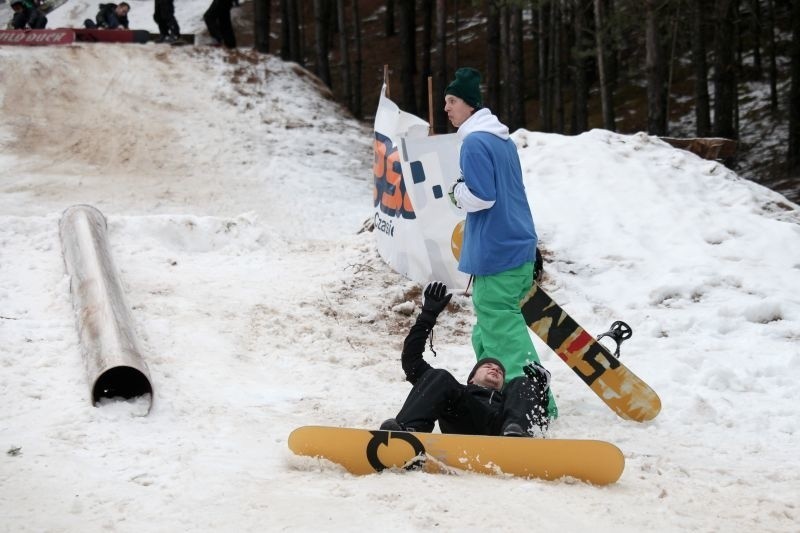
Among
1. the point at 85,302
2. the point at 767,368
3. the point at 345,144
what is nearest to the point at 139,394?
the point at 85,302

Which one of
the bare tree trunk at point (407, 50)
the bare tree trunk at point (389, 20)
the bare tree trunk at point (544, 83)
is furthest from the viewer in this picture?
the bare tree trunk at point (389, 20)

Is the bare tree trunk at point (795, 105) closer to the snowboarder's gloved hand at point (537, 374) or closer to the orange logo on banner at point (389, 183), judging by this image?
the orange logo on banner at point (389, 183)

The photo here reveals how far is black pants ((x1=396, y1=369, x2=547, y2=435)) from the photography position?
4.76 m

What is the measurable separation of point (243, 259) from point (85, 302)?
2.68m

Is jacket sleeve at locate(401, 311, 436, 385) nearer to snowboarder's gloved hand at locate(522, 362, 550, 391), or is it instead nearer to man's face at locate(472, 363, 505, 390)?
man's face at locate(472, 363, 505, 390)

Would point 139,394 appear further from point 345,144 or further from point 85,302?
point 345,144

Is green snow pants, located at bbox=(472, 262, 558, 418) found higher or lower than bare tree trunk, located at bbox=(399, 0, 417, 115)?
lower

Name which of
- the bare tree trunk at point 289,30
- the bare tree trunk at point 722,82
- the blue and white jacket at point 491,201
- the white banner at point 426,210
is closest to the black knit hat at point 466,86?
the blue and white jacket at point 491,201

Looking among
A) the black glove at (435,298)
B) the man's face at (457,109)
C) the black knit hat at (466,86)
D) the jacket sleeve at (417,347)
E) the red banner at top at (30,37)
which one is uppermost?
the red banner at top at (30,37)

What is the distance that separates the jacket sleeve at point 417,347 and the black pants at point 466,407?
1.11 feet

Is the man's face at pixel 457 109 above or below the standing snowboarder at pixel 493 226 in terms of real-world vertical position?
above

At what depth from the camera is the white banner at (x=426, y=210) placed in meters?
7.89

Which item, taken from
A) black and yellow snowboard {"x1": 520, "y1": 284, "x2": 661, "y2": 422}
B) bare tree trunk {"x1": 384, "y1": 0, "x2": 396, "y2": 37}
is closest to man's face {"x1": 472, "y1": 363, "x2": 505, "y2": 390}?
black and yellow snowboard {"x1": 520, "y1": 284, "x2": 661, "y2": 422}

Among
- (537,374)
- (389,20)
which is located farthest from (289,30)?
(537,374)
